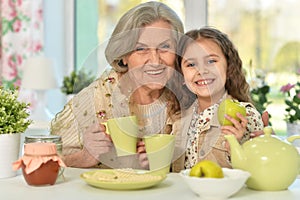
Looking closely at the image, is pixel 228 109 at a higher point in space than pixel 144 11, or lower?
lower

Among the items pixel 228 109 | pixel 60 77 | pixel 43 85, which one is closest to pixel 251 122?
pixel 228 109

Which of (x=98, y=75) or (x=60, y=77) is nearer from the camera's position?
(x=98, y=75)

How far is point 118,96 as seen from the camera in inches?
71.9

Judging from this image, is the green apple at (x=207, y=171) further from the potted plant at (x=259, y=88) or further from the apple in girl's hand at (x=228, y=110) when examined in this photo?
the potted plant at (x=259, y=88)

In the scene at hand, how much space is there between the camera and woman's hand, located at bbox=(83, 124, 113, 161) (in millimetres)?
1725

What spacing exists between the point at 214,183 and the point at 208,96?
1.76 ft

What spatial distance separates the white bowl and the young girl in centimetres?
30

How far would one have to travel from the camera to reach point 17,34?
381 centimetres

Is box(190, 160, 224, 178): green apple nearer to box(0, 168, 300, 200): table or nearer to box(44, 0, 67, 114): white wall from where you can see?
box(0, 168, 300, 200): table

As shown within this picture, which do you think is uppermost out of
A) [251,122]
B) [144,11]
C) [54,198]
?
[144,11]

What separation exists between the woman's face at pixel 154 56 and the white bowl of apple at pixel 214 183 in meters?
0.46

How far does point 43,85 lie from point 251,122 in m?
2.06

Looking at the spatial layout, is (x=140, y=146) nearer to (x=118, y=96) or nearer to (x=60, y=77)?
(x=118, y=96)

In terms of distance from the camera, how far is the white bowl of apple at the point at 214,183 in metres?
1.33
